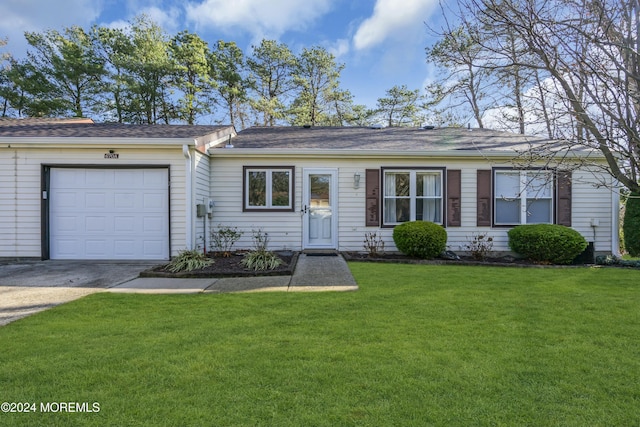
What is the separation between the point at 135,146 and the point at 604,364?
325 inches

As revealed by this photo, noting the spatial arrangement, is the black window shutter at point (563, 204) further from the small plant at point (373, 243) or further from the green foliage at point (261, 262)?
the green foliage at point (261, 262)

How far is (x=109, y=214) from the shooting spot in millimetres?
7660

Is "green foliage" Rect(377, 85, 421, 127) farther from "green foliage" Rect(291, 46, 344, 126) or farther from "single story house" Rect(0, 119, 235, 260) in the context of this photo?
"single story house" Rect(0, 119, 235, 260)

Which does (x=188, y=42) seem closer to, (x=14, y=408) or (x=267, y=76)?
(x=267, y=76)

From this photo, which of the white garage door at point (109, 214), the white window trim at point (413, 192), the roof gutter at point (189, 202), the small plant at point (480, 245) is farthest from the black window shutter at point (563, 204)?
the white garage door at point (109, 214)

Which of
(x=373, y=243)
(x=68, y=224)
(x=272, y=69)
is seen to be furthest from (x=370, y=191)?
(x=272, y=69)

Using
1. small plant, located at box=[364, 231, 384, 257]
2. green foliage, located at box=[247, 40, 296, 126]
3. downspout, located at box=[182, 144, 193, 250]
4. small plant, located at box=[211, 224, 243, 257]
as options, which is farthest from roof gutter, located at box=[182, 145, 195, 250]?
green foliage, located at box=[247, 40, 296, 126]

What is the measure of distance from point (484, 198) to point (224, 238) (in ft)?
22.2

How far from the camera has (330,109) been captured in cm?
2295

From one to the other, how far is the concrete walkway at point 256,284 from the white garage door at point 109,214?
2.07 m

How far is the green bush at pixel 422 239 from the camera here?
25.9 feet

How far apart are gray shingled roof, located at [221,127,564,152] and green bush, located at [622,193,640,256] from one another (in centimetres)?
288

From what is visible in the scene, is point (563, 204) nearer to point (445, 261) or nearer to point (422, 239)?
point (445, 261)

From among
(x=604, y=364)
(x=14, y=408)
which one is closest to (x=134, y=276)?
(x=14, y=408)
